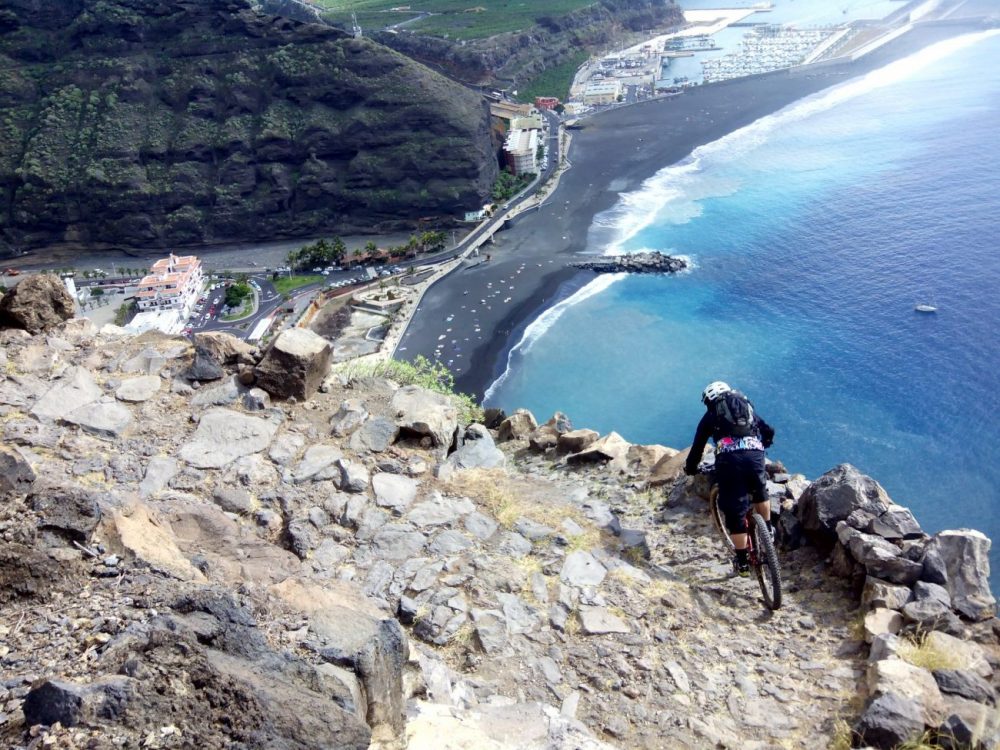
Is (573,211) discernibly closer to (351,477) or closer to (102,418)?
(351,477)

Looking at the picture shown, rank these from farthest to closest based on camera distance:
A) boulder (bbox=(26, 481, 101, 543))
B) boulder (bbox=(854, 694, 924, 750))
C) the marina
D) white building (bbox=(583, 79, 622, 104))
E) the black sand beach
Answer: the marina
white building (bbox=(583, 79, 622, 104))
the black sand beach
boulder (bbox=(26, 481, 101, 543))
boulder (bbox=(854, 694, 924, 750))

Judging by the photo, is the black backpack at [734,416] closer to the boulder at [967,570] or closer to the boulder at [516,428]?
the boulder at [967,570]

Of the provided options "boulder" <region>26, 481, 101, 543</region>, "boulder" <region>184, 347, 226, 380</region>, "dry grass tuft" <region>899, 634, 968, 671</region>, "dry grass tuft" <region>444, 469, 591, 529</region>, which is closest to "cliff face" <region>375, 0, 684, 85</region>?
"boulder" <region>184, 347, 226, 380</region>

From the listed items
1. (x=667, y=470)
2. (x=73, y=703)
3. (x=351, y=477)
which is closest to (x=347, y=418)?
(x=351, y=477)

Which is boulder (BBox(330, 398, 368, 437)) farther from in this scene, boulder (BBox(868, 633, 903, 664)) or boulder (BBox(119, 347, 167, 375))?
boulder (BBox(868, 633, 903, 664))

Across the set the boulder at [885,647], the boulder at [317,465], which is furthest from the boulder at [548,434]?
the boulder at [885,647]

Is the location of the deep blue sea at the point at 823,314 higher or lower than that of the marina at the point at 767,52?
lower

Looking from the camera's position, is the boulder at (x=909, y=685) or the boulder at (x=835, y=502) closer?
the boulder at (x=909, y=685)
